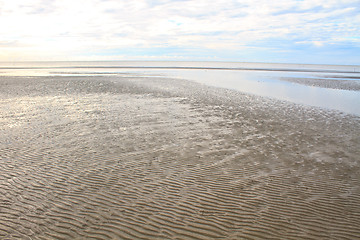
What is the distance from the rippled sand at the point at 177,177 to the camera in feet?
16.1

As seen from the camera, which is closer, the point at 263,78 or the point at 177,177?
the point at 177,177

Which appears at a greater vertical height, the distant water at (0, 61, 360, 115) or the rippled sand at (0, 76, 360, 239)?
the distant water at (0, 61, 360, 115)

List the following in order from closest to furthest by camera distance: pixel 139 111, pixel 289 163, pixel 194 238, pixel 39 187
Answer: pixel 194 238
pixel 39 187
pixel 289 163
pixel 139 111

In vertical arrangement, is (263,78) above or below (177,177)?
above

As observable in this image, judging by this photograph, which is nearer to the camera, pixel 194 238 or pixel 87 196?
pixel 194 238

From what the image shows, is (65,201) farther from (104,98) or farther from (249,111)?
(104,98)

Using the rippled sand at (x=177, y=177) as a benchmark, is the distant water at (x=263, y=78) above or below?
above

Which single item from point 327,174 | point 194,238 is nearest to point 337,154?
point 327,174

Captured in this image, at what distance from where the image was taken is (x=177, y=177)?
6.95m

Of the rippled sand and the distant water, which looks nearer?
the rippled sand

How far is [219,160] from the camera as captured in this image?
8125 millimetres

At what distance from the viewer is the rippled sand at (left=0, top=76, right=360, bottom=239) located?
16.1 ft

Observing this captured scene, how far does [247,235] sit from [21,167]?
19.0 ft

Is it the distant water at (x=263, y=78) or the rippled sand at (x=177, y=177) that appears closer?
the rippled sand at (x=177, y=177)
